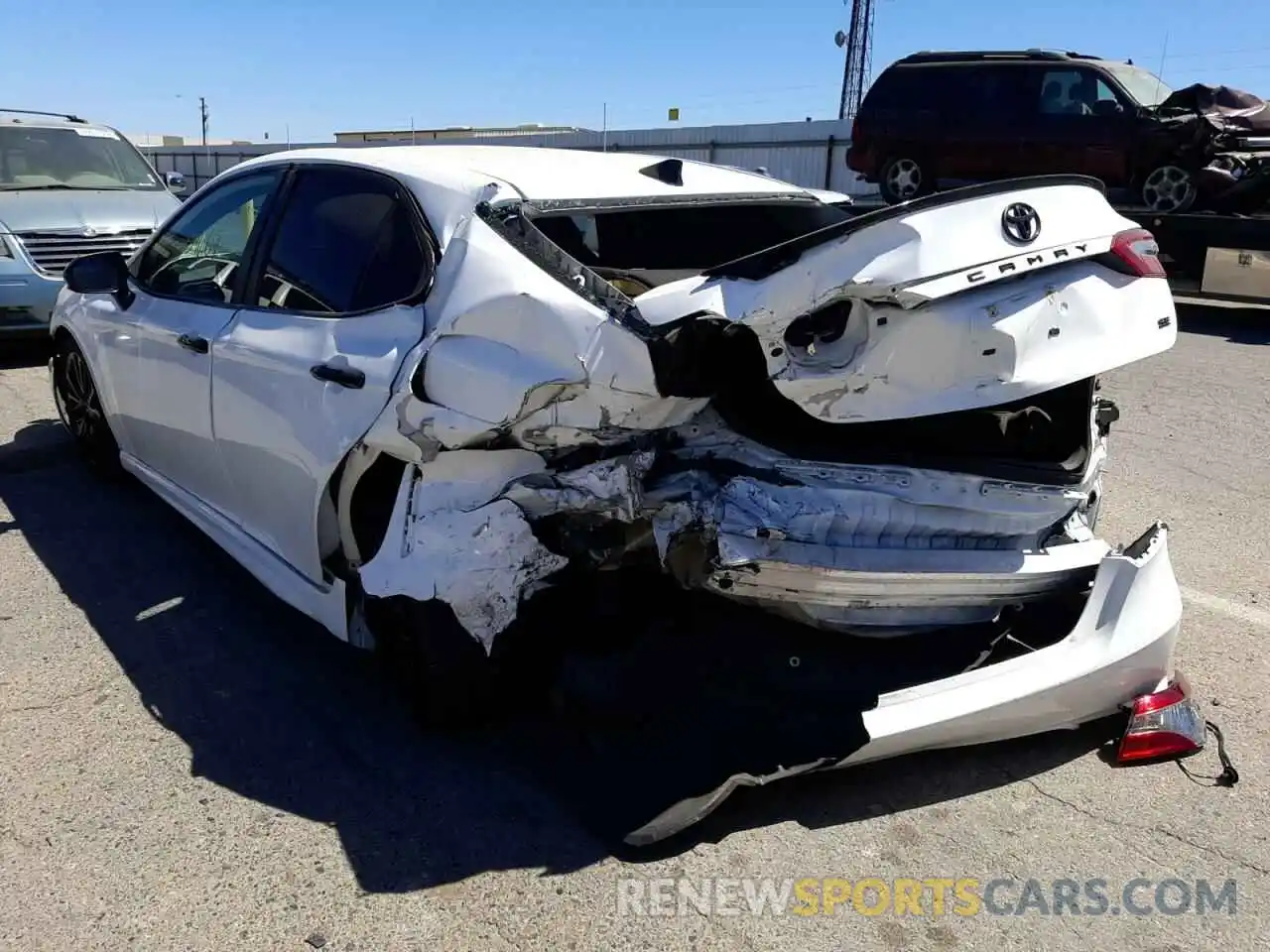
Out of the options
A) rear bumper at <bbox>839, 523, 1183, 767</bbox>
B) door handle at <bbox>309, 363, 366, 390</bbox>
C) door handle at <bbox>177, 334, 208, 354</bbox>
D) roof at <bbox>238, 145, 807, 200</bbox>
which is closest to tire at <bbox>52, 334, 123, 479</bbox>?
door handle at <bbox>177, 334, 208, 354</bbox>

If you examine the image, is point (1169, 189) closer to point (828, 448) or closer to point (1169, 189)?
point (1169, 189)

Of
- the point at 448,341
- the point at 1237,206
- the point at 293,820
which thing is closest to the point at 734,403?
the point at 448,341

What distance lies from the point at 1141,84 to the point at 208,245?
42.5ft

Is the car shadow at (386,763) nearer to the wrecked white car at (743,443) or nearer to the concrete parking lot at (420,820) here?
the concrete parking lot at (420,820)

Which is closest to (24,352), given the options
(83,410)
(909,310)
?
(83,410)

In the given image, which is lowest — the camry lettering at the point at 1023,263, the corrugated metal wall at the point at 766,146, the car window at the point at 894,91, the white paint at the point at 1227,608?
the white paint at the point at 1227,608

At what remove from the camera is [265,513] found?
12.1 feet

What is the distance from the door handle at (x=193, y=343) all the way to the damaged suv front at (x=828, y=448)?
1.13 meters

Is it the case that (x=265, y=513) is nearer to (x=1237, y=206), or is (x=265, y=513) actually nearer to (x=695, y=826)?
(x=695, y=826)

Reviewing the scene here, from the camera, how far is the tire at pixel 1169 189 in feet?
40.5

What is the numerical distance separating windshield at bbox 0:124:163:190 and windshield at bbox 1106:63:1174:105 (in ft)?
37.1

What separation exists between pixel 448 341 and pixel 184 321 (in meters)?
1.73

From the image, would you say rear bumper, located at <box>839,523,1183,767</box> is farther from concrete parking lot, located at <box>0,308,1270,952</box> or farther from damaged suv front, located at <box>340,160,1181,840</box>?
concrete parking lot, located at <box>0,308,1270,952</box>

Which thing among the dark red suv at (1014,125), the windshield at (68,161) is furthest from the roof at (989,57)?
the windshield at (68,161)
